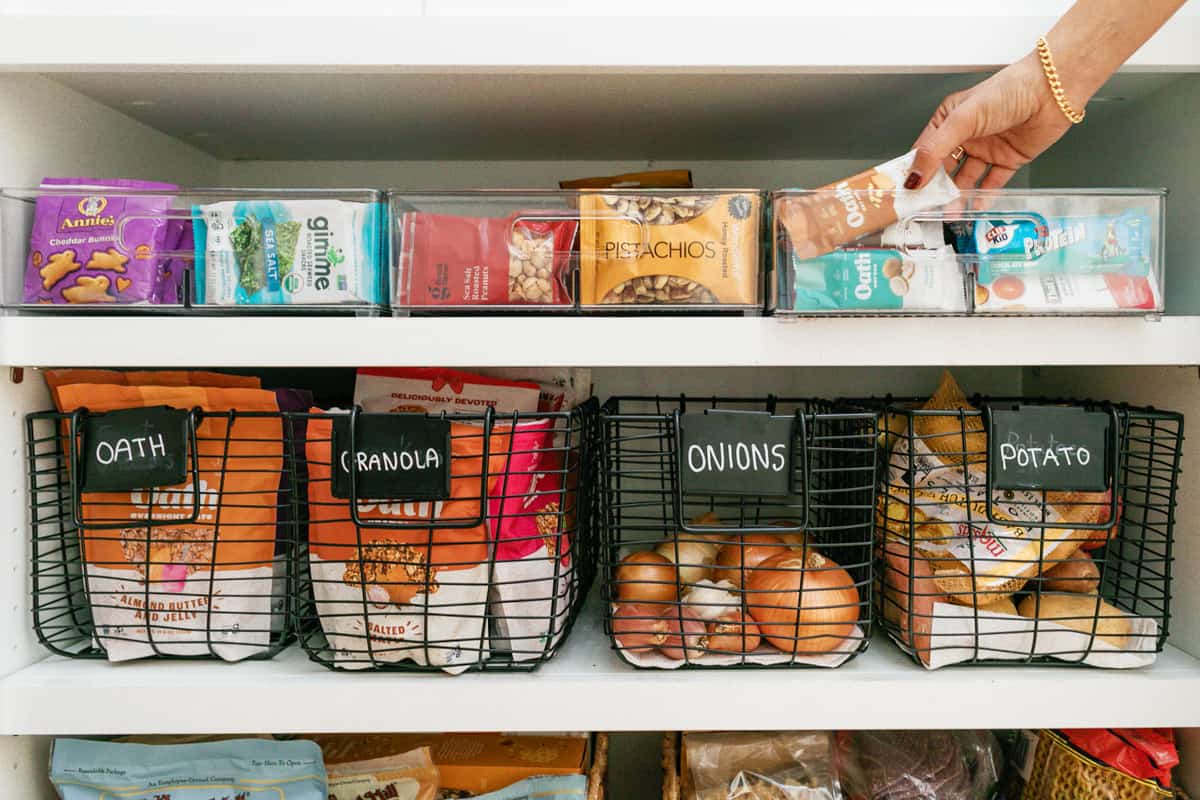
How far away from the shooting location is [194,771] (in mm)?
859

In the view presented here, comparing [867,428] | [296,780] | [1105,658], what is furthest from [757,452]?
[296,780]

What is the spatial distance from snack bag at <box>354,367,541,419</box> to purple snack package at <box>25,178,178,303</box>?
24 centimetres

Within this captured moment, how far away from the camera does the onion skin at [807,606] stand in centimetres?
84

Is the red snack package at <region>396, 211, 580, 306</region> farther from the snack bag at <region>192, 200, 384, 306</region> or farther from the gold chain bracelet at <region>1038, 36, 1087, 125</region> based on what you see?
the gold chain bracelet at <region>1038, 36, 1087, 125</region>

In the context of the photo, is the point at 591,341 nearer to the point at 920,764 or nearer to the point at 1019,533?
the point at 1019,533

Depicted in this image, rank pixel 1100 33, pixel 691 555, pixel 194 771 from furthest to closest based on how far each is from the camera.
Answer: pixel 691 555
pixel 194 771
pixel 1100 33

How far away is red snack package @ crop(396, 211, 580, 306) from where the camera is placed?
0.83 m

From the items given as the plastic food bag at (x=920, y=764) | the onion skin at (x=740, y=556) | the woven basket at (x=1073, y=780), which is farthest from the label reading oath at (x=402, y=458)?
the woven basket at (x=1073, y=780)

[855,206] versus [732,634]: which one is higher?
[855,206]

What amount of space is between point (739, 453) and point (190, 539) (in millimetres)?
558

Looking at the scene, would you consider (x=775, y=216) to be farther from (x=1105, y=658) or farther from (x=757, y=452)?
(x=1105, y=658)

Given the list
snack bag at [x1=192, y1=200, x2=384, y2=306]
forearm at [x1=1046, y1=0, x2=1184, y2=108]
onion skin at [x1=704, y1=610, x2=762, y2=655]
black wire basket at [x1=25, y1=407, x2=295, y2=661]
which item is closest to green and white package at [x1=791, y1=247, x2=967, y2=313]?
forearm at [x1=1046, y1=0, x2=1184, y2=108]

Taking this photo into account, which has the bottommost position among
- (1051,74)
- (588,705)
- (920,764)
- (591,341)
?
(920,764)

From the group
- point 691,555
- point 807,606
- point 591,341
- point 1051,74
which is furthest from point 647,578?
point 1051,74
